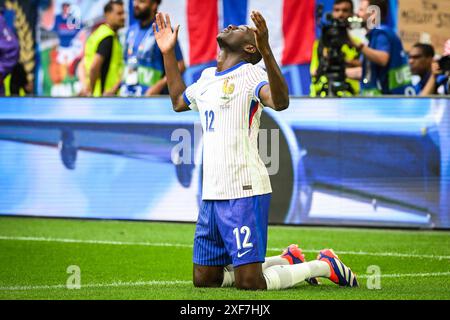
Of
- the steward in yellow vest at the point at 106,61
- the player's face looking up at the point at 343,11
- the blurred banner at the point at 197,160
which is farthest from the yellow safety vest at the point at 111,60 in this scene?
the player's face looking up at the point at 343,11

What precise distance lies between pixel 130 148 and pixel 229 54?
601cm

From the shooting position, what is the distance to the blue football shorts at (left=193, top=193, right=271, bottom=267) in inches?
302

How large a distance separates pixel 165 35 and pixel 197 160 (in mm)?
5270

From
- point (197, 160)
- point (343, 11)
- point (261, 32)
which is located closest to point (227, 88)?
point (261, 32)

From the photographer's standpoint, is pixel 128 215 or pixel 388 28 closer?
pixel 128 215

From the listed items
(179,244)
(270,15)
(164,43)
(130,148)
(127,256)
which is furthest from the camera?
(270,15)

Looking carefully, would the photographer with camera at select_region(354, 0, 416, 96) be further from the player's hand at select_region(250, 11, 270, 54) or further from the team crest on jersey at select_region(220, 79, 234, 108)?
the player's hand at select_region(250, 11, 270, 54)

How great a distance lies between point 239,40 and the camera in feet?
26.2

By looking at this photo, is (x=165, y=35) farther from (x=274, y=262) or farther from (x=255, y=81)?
(x=274, y=262)

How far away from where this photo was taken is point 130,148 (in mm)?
13883

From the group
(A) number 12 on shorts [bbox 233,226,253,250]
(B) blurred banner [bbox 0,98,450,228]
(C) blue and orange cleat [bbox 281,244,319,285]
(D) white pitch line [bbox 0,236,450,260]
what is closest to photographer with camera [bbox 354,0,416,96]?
(B) blurred banner [bbox 0,98,450,228]

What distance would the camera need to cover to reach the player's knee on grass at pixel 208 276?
800 cm
